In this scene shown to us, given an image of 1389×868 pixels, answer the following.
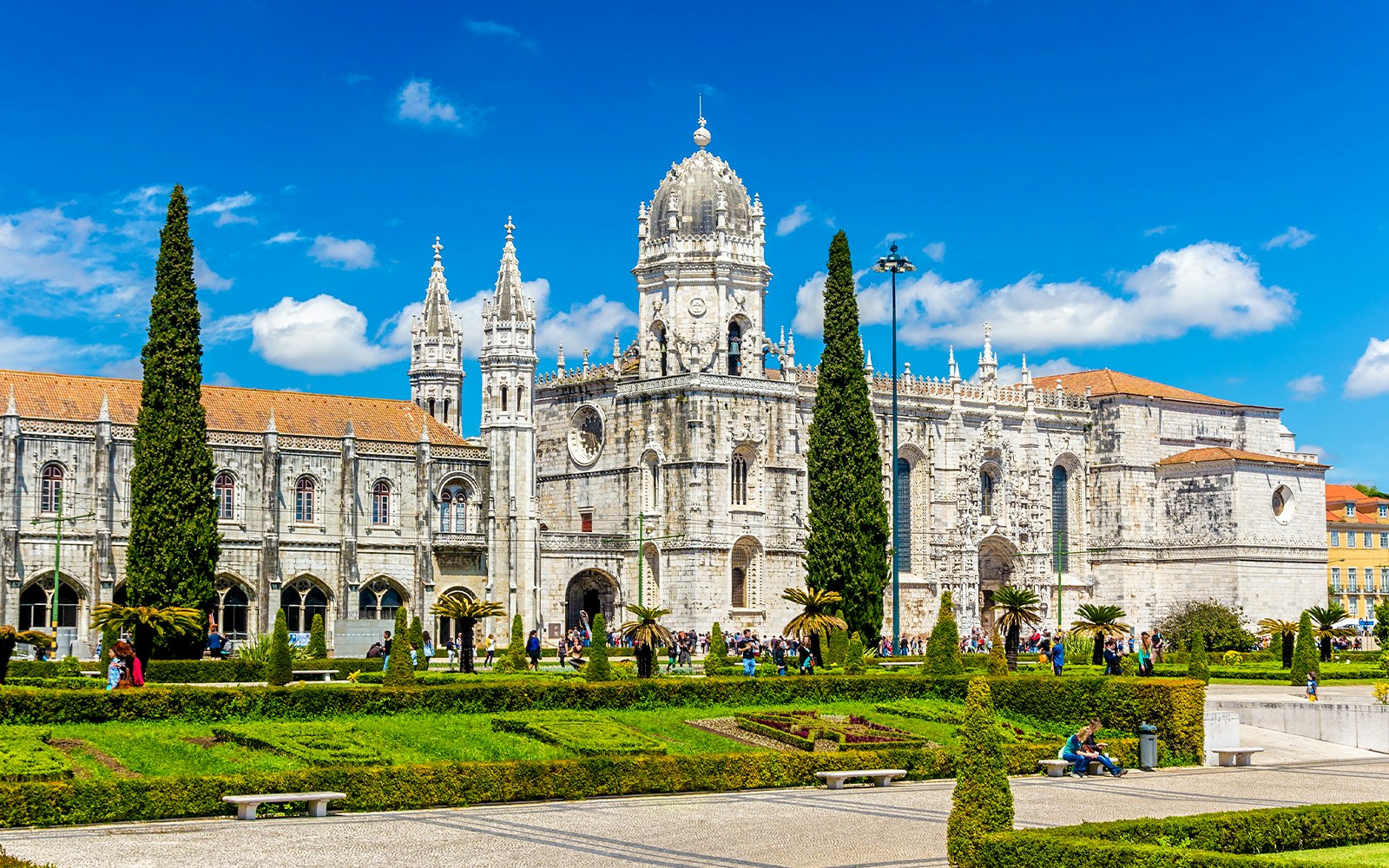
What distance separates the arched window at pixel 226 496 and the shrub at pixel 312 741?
3730cm

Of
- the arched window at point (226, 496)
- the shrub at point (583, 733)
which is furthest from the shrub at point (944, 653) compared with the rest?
the arched window at point (226, 496)

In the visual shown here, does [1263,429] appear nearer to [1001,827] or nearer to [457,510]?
[457,510]

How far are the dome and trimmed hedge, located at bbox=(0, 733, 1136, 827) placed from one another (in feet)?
148

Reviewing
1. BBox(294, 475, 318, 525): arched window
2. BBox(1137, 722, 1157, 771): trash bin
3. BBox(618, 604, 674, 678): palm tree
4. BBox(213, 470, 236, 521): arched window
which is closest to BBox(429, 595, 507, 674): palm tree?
BBox(618, 604, 674, 678): palm tree

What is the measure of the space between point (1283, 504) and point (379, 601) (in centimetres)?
4566

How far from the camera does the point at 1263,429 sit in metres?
91.8

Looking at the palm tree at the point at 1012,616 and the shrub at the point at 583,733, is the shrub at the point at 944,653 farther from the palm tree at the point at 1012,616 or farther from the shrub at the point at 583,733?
the shrub at the point at 583,733

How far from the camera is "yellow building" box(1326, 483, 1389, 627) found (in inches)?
4230

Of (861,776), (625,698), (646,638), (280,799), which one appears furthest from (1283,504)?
(280,799)

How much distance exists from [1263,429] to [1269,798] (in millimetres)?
67894

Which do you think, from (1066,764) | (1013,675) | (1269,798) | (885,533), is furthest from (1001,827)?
(885,533)

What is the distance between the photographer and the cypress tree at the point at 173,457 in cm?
4738

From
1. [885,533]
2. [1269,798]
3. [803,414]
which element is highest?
[803,414]

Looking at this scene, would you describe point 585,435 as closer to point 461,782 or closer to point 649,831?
point 461,782
